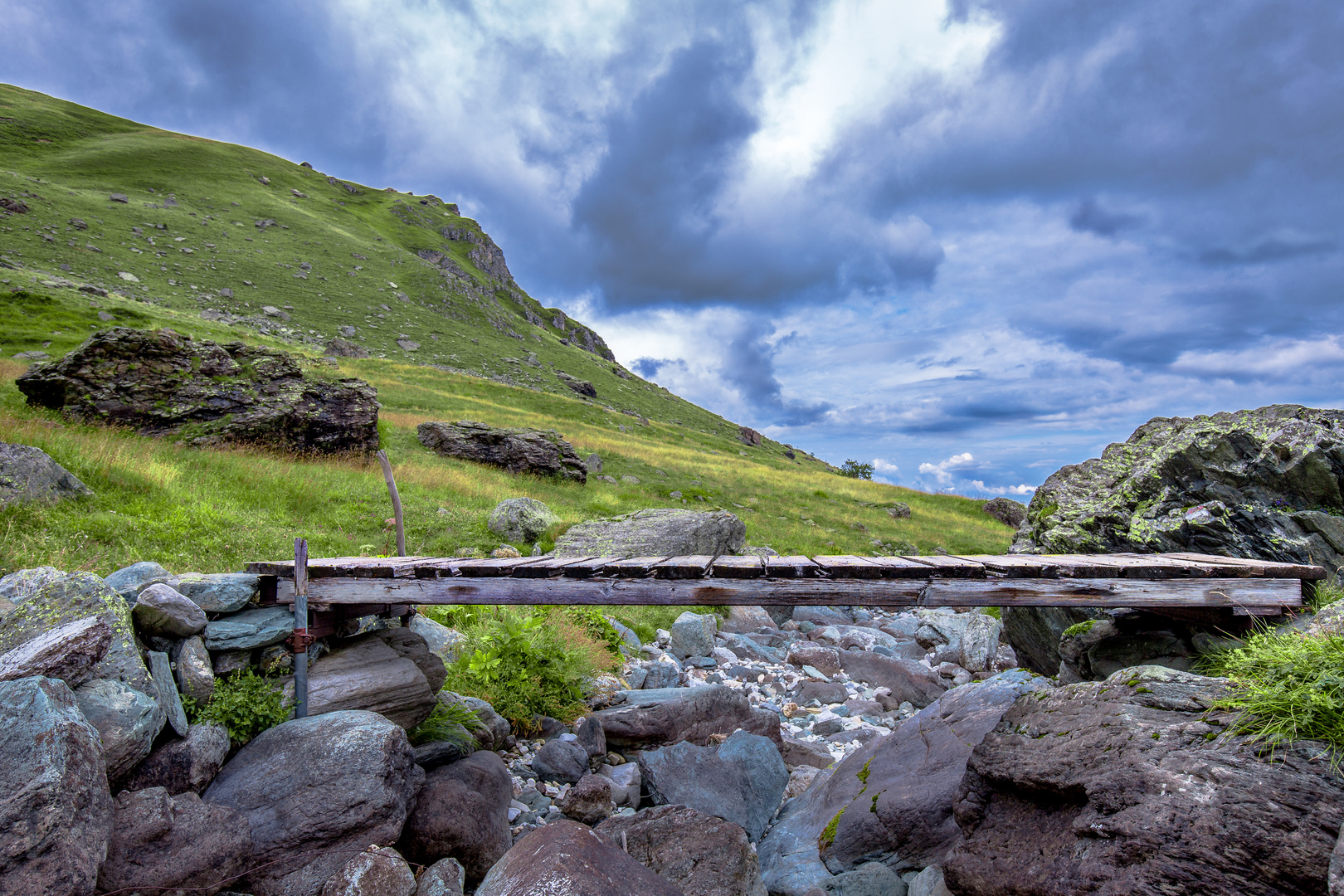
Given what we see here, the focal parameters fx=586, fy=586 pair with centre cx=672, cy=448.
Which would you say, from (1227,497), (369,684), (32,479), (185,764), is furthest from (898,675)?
(32,479)

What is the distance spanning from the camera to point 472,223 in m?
169

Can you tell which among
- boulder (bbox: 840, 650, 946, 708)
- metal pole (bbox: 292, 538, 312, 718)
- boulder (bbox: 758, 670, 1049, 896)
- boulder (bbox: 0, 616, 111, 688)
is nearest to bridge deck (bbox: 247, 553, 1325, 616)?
metal pole (bbox: 292, 538, 312, 718)

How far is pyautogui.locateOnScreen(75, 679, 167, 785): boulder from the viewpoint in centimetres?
476

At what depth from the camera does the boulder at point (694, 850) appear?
229 inches

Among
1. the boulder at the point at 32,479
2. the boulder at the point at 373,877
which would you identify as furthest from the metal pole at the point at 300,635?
the boulder at the point at 32,479

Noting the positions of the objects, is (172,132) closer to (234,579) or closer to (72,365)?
(72,365)

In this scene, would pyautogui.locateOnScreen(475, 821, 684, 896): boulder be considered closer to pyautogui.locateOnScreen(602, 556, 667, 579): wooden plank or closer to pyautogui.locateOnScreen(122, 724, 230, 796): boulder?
pyautogui.locateOnScreen(602, 556, 667, 579): wooden plank

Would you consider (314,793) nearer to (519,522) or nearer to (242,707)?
(242,707)

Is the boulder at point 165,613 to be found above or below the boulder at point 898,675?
above

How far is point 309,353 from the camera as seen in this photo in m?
54.2

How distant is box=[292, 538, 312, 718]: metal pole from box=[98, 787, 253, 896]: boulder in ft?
4.34

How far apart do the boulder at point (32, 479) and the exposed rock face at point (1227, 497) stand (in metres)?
16.8

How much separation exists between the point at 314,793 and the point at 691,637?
32.8ft

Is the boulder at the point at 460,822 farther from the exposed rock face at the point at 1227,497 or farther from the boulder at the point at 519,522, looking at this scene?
the boulder at the point at 519,522
